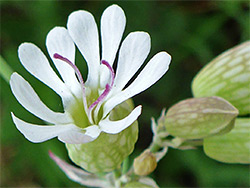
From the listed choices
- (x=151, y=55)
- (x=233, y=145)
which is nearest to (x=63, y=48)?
(x=233, y=145)

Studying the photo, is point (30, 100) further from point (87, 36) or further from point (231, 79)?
point (231, 79)

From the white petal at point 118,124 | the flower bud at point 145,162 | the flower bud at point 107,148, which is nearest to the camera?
the white petal at point 118,124

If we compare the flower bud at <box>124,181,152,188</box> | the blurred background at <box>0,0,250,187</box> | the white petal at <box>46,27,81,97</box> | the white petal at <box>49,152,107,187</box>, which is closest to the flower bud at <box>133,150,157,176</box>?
the flower bud at <box>124,181,152,188</box>

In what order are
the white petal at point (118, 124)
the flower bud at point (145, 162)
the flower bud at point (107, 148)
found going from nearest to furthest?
the white petal at point (118, 124) < the flower bud at point (107, 148) < the flower bud at point (145, 162)

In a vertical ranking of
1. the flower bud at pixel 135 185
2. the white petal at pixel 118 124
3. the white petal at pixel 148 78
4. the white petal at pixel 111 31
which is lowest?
the flower bud at pixel 135 185

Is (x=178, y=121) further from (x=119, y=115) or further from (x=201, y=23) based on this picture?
(x=201, y=23)

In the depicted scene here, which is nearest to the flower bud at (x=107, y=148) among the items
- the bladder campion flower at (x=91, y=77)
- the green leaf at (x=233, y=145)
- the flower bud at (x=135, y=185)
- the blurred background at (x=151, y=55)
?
the bladder campion flower at (x=91, y=77)

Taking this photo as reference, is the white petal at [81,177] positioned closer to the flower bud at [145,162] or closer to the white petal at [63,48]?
the flower bud at [145,162]
